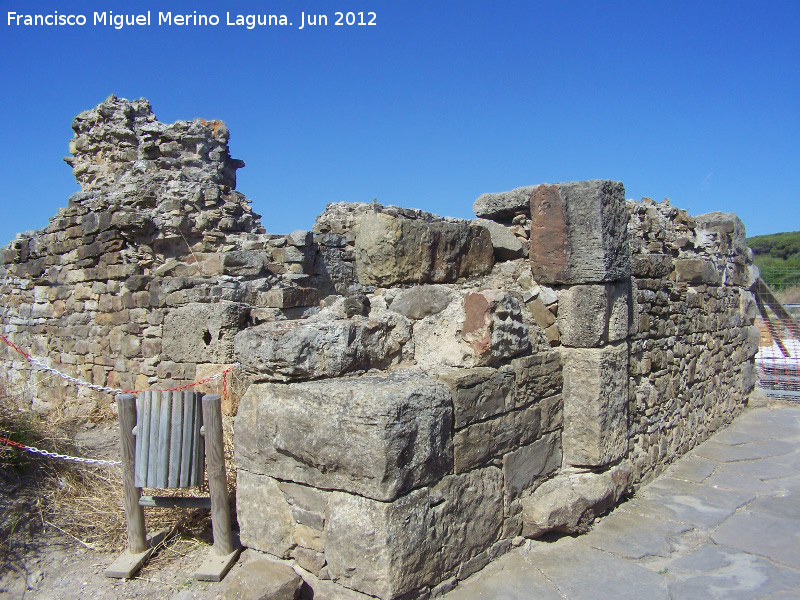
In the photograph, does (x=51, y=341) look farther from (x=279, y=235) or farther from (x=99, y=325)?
(x=279, y=235)

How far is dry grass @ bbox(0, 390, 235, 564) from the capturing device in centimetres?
360

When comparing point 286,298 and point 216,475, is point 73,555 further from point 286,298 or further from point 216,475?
point 286,298

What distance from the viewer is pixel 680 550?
3338mm

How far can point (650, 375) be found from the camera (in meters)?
4.49

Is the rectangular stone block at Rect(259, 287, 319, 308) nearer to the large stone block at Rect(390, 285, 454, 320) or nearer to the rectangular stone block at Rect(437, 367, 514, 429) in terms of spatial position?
the large stone block at Rect(390, 285, 454, 320)

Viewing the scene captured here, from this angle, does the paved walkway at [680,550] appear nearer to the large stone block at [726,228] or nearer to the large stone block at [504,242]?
the large stone block at [504,242]

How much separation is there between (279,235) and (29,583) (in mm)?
4519

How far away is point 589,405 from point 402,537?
1.70m

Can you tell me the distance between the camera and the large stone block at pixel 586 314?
3.69 metres

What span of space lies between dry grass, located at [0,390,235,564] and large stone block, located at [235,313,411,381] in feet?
4.43

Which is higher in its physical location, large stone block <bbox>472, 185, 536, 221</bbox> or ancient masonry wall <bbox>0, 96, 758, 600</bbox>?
large stone block <bbox>472, 185, 536, 221</bbox>

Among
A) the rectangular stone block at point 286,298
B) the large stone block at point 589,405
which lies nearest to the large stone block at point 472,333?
the large stone block at point 589,405

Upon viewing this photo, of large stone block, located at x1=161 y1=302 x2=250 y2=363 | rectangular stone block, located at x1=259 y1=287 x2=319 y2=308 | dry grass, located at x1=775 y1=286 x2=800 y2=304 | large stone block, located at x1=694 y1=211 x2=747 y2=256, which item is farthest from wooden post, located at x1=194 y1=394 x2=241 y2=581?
dry grass, located at x1=775 y1=286 x2=800 y2=304

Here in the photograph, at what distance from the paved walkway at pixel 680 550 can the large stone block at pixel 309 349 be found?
3.99ft
